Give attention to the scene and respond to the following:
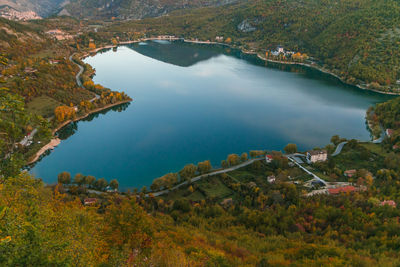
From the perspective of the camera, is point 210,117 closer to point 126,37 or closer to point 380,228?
point 380,228

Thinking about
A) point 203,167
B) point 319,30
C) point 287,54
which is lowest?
point 203,167

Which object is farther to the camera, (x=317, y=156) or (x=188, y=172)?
(x=317, y=156)

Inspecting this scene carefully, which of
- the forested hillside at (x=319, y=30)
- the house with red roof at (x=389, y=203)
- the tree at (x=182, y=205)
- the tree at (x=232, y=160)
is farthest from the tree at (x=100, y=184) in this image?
the forested hillside at (x=319, y=30)

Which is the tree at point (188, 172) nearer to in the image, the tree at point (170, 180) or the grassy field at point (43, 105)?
the tree at point (170, 180)

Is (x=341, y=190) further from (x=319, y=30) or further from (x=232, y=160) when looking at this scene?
(x=319, y=30)

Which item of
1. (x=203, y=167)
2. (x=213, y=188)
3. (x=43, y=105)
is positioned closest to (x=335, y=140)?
(x=203, y=167)

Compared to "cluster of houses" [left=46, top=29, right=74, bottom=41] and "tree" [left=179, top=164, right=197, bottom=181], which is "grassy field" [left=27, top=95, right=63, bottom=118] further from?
"cluster of houses" [left=46, top=29, right=74, bottom=41]
